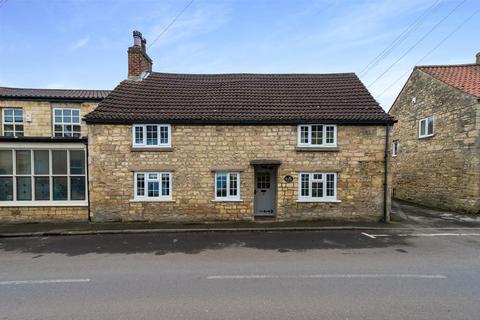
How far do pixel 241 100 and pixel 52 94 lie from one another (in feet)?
40.4

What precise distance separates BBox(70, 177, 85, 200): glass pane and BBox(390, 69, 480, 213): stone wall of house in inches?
726

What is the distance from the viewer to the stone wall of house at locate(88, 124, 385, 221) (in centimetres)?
1094

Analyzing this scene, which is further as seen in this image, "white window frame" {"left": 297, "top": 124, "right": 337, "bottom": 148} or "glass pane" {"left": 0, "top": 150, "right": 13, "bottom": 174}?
"white window frame" {"left": 297, "top": 124, "right": 337, "bottom": 148}

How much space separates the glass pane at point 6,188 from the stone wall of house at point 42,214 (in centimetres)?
48

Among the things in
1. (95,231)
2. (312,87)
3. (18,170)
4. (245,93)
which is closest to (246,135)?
(245,93)

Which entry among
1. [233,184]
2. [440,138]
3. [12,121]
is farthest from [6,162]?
[440,138]

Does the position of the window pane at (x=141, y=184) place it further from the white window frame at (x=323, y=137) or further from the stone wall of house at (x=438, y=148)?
the stone wall of house at (x=438, y=148)

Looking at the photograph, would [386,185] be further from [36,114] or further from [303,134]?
[36,114]

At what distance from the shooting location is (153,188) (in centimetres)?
1099

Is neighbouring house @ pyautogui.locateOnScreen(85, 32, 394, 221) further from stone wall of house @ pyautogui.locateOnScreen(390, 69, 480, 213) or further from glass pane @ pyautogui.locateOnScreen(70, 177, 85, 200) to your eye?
stone wall of house @ pyautogui.locateOnScreen(390, 69, 480, 213)

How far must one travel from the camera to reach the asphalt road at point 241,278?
4.06 meters

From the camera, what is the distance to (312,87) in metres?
13.5

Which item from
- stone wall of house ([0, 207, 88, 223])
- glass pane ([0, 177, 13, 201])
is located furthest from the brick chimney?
stone wall of house ([0, 207, 88, 223])

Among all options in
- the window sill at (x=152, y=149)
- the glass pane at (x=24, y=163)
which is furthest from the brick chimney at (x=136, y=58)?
the glass pane at (x=24, y=163)
